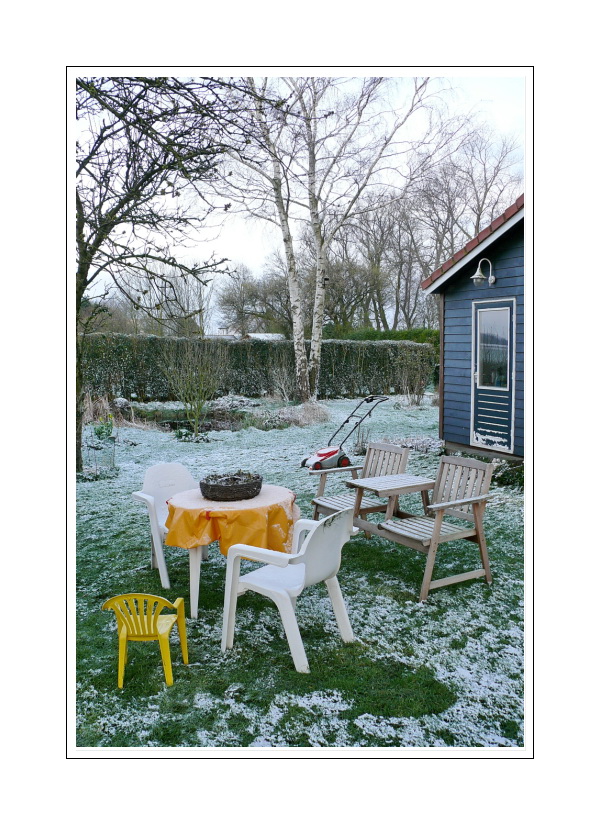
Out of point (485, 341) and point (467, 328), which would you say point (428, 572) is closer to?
point (485, 341)

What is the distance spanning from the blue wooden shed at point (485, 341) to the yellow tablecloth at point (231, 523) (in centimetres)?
408

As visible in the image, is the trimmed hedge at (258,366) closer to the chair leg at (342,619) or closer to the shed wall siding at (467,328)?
the shed wall siding at (467,328)

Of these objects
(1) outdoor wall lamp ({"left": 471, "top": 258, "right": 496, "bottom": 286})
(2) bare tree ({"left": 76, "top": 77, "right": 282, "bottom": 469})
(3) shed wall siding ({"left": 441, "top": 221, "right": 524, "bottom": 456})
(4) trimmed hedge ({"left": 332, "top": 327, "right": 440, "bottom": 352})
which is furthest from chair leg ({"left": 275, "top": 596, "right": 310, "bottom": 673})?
(4) trimmed hedge ({"left": 332, "top": 327, "right": 440, "bottom": 352})

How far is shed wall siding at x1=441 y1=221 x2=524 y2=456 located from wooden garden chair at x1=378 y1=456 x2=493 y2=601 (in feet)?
9.17

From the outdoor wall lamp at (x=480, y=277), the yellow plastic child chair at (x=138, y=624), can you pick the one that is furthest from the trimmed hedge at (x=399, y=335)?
the yellow plastic child chair at (x=138, y=624)

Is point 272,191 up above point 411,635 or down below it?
above

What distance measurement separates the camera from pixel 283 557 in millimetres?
2869

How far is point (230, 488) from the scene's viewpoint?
3.66m

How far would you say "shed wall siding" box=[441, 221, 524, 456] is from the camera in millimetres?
6770

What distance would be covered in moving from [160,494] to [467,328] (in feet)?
15.5

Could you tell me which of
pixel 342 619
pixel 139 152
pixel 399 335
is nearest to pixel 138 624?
pixel 342 619

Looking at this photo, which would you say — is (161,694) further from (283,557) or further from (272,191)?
(272,191)

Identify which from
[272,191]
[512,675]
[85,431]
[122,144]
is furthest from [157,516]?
[272,191]

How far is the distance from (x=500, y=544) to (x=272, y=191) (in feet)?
22.4
